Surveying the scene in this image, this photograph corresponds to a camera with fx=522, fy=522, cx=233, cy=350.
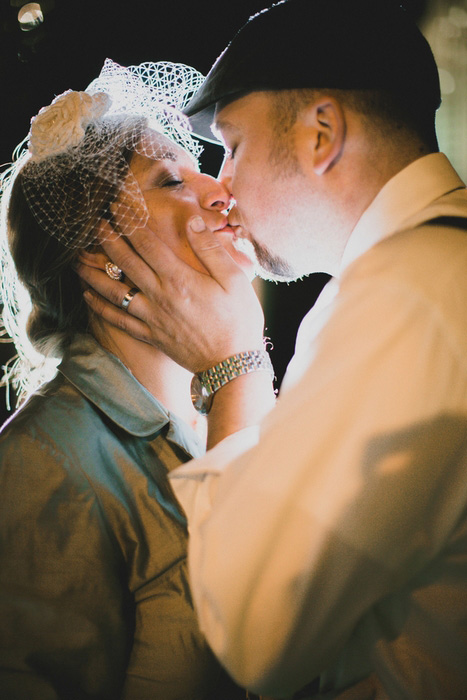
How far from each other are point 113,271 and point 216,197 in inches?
15.9

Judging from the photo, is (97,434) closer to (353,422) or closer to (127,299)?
(127,299)

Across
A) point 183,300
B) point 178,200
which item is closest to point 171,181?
point 178,200

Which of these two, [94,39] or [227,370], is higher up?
[94,39]

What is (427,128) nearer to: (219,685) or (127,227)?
(127,227)

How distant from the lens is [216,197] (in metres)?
1.66

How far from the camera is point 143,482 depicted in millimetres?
1388

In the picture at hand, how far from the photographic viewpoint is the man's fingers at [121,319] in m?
1.60

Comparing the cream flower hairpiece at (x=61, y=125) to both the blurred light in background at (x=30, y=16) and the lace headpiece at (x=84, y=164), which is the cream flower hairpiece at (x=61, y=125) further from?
the blurred light in background at (x=30, y=16)

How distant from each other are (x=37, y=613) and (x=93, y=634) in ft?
0.46

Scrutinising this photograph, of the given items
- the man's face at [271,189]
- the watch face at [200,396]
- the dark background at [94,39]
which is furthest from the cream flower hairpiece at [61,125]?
the dark background at [94,39]

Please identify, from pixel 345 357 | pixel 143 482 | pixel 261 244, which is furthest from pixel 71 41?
pixel 345 357

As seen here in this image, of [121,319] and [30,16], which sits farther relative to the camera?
[30,16]

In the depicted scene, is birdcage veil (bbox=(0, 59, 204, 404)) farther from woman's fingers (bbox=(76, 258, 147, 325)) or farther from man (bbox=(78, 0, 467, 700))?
man (bbox=(78, 0, 467, 700))

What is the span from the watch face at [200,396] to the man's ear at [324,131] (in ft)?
2.13
